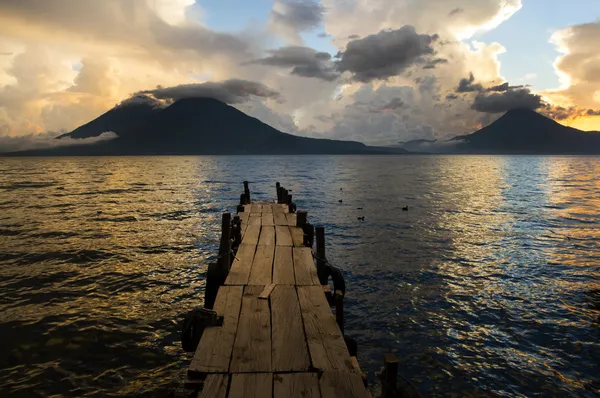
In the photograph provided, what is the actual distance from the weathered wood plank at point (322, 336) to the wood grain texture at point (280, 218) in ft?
26.0

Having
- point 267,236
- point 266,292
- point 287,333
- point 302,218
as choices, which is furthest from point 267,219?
point 287,333

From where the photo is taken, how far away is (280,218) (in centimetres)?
1705

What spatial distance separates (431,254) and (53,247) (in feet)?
69.9

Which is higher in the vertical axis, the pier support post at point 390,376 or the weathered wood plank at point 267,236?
the weathered wood plank at point 267,236

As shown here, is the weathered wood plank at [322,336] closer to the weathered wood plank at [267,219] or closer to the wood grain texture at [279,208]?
the weathered wood plank at [267,219]

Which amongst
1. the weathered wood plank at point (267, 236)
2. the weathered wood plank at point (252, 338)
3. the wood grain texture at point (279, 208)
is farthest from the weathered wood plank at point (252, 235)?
the weathered wood plank at point (252, 338)

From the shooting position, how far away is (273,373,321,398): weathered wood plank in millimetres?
4785

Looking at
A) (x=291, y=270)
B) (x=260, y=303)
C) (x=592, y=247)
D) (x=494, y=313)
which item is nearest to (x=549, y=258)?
(x=592, y=247)

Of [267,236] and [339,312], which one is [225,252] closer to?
[267,236]

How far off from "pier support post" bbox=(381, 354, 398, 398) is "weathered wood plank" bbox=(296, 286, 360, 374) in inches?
18.8

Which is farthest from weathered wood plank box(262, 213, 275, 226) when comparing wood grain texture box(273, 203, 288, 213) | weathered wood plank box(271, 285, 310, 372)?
weathered wood plank box(271, 285, 310, 372)

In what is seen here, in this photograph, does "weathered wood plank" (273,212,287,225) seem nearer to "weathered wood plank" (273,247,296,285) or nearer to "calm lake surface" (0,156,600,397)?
"calm lake surface" (0,156,600,397)

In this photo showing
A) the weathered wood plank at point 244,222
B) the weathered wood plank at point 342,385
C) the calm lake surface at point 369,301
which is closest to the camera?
the weathered wood plank at point 342,385

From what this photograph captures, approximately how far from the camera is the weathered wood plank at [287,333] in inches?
216
